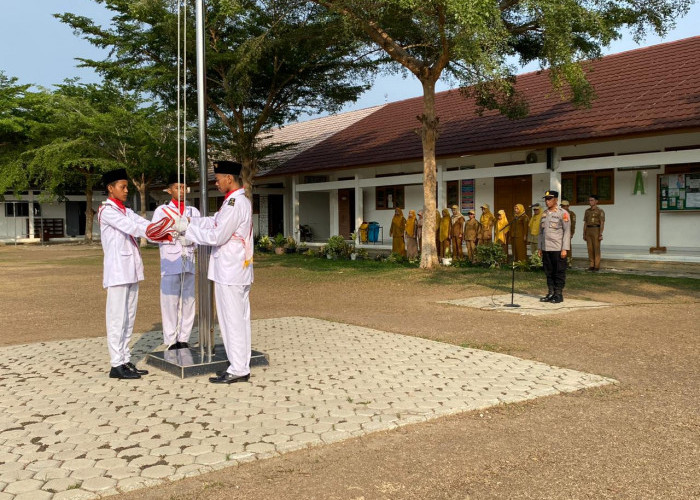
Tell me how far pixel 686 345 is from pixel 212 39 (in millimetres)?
17771

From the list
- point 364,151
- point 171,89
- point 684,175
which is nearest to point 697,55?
point 684,175

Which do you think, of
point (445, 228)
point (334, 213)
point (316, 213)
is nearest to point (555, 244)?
point (445, 228)

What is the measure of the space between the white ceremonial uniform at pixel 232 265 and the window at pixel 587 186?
45.8ft

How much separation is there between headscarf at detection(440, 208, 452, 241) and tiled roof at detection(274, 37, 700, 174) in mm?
2002

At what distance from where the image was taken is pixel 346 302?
1135 centimetres

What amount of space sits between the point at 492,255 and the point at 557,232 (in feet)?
19.8

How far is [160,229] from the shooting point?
18.1 ft

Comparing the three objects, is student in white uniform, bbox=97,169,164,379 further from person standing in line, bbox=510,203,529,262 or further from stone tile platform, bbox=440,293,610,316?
person standing in line, bbox=510,203,529,262

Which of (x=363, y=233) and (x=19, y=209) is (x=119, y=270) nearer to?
(x=363, y=233)

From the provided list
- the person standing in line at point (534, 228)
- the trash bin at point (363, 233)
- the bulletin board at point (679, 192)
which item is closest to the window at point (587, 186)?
the bulletin board at point (679, 192)

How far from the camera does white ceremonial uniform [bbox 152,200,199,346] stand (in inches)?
266

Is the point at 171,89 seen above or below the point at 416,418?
above

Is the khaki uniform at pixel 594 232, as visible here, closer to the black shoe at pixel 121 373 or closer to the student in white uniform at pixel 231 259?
the student in white uniform at pixel 231 259

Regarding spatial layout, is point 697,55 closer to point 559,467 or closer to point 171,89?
point 171,89
